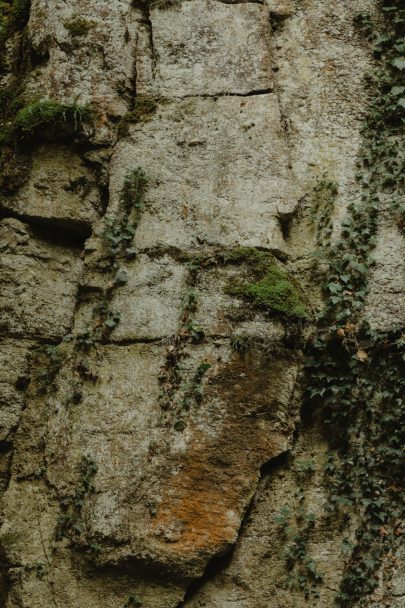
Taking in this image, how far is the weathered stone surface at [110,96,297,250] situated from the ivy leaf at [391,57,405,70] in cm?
89

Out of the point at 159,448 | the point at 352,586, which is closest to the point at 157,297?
the point at 159,448

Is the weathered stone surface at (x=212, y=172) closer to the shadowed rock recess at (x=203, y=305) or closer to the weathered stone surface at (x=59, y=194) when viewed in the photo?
the shadowed rock recess at (x=203, y=305)

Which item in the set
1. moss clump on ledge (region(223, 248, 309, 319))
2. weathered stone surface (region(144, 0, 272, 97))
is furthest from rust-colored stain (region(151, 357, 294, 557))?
weathered stone surface (region(144, 0, 272, 97))

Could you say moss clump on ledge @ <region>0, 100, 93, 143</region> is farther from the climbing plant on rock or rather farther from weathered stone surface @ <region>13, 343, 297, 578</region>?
the climbing plant on rock

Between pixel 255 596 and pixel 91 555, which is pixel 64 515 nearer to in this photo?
pixel 91 555

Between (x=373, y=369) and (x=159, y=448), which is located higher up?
(x=373, y=369)

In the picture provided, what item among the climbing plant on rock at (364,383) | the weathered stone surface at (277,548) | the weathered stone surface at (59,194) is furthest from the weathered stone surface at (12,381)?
the climbing plant on rock at (364,383)

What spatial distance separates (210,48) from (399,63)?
1.36 meters

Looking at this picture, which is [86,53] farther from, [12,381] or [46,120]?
[12,381]

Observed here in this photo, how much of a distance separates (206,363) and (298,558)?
135cm

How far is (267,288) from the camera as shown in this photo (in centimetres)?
450

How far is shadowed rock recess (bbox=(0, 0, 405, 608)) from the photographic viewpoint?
4320mm

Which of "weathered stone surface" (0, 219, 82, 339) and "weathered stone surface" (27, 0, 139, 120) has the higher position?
"weathered stone surface" (27, 0, 139, 120)

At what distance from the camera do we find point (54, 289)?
4996 millimetres
